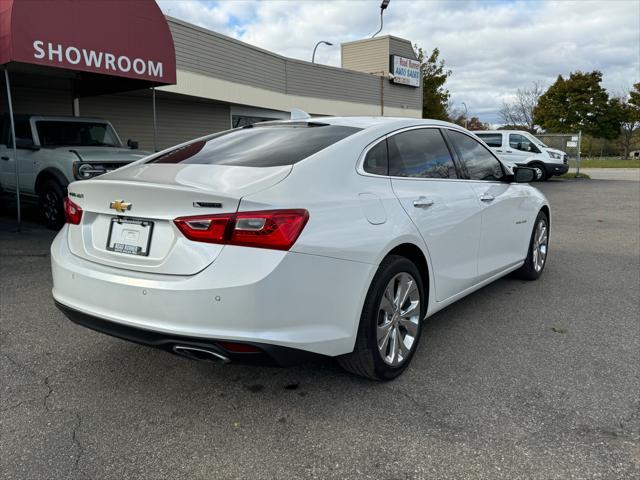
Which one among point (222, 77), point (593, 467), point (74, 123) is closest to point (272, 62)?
point (222, 77)

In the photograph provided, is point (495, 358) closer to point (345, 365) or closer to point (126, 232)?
point (345, 365)

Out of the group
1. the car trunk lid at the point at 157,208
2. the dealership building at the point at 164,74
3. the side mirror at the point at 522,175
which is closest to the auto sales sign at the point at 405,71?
the dealership building at the point at 164,74

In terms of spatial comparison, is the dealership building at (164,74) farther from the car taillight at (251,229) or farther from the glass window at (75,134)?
the car taillight at (251,229)

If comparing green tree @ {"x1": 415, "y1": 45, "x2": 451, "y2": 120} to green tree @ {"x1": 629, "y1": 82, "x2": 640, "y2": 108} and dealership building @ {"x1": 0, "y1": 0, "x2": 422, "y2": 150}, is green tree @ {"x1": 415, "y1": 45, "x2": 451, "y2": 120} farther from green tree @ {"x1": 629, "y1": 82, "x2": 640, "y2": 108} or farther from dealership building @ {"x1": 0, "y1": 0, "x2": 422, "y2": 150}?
green tree @ {"x1": 629, "y1": 82, "x2": 640, "y2": 108}

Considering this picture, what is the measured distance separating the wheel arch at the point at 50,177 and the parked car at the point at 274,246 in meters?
5.49

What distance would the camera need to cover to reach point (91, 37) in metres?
8.63

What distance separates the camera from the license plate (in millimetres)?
2791

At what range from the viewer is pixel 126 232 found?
2889 mm

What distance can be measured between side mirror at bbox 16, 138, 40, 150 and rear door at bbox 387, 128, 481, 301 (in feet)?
24.2

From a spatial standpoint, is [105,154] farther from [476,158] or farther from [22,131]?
[476,158]

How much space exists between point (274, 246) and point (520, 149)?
20.3 metres

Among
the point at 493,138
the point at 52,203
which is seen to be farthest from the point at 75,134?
the point at 493,138

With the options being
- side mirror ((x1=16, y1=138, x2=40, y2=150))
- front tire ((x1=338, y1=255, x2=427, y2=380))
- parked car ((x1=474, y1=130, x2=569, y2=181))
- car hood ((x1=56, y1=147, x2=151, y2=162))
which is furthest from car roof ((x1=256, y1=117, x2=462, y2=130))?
parked car ((x1=474, y1=130, x2=569, y2=181))

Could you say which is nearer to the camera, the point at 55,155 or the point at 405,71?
the point at 55,155
